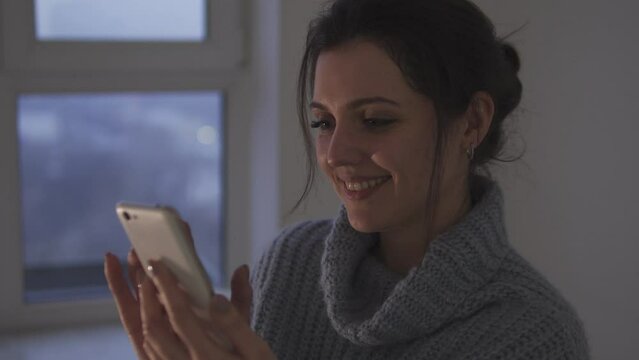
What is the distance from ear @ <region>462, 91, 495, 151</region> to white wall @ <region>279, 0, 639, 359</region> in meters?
0.79

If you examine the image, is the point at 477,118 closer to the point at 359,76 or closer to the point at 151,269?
the point at 359,76

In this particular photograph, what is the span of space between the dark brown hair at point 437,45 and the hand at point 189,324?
33 cm

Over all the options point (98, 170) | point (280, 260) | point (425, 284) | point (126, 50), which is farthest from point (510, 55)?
point (98, 170)

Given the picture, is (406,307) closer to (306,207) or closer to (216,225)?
(306,207)

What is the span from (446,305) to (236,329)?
0.33 meters

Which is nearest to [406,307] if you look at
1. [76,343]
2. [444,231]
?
[444,231]

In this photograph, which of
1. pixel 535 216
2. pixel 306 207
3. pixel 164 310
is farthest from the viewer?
pixel 535 216

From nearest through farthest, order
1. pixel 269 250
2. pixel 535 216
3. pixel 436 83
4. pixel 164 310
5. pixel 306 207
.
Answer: pixel 164 310 → pixel 436 83 → pixel 269 250 → pixel 306 207 → pixel 535 216

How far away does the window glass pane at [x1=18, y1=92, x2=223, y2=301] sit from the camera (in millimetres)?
2045

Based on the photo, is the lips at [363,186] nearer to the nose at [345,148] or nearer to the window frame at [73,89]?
the nose at [345,148]

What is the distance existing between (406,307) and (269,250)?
35 centimetres

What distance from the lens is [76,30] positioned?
6.51ft

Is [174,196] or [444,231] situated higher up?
[444,231]

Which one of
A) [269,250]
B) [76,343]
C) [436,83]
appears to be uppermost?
[436,83]
